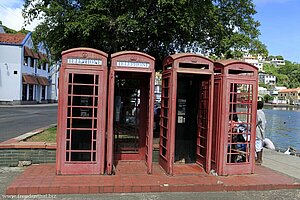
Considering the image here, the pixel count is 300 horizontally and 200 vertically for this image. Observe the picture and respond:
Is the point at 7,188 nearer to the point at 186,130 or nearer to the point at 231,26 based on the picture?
the point at 186,130

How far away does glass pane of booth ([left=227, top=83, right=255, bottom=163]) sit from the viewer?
749 centimetres

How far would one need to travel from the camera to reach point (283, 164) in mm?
9359

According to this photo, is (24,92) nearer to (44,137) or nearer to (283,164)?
(44,137)

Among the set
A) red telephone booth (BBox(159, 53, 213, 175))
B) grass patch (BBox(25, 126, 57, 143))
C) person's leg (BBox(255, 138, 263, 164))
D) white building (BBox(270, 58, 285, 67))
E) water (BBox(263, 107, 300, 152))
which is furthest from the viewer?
white building (BBox(270, 58, 285, 67))

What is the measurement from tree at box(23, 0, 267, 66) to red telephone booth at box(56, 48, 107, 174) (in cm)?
229

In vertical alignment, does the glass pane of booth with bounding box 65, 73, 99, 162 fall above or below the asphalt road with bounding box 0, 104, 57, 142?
above

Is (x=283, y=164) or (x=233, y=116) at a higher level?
(x=233, y=116)

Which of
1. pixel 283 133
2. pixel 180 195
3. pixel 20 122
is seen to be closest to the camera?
pixel 180 195

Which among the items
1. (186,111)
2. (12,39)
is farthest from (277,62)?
(186,111)

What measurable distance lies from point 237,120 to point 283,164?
102 inches

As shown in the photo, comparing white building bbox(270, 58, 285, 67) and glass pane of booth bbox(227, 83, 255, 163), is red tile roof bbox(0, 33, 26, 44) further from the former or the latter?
Answer: white building bbox(270, 58, 285, 67)

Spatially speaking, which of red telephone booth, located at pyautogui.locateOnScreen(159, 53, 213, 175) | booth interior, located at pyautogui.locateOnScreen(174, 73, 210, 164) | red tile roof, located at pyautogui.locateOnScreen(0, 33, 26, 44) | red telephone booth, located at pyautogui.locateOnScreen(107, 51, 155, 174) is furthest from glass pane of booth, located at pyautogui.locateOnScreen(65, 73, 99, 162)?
red tile roof, located at pyautogui.locateOnScreen(0, 33, 26, 44)

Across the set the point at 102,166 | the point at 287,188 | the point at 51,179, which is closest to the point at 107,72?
the point at 102,166

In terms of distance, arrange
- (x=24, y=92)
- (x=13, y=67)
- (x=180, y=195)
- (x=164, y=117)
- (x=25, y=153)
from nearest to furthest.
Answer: (x=180, y=195) < (x=25, y=153) < (x=164, y=117) < (x=13, y=67) < (x=24, y=92)
